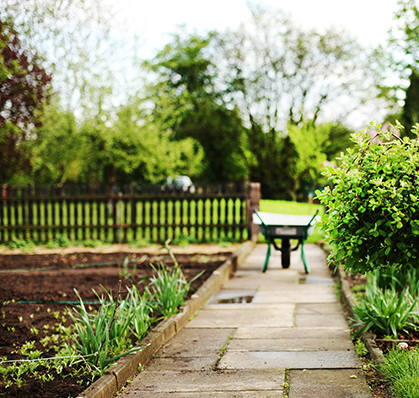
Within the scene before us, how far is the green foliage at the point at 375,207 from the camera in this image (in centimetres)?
327

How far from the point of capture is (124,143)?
14.0m

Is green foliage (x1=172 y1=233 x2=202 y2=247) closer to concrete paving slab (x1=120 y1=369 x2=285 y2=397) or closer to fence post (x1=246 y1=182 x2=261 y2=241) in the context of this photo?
fence post (x1=246 y1=182 x2=261 y2=241)

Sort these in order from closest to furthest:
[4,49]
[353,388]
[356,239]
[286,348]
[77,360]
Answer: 1. [353,388]
2. [356,239]
3. [77,360]
4. [286,348]
5. [4,49]

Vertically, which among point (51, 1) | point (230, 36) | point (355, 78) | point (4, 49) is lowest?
point (4, 49)

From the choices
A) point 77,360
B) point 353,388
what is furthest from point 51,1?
point 353,388

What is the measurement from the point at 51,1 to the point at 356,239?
767 cm

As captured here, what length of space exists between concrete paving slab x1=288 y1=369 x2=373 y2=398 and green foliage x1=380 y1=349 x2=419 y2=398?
0.17 m

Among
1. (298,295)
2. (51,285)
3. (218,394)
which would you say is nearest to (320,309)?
(298,295)

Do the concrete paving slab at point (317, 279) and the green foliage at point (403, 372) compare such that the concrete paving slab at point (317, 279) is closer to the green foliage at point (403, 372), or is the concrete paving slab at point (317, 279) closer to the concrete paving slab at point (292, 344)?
the concrete paving slab at point (292, 344)

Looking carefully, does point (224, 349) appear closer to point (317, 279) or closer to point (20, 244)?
point (317, 279)

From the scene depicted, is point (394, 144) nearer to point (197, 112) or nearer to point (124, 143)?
point (124, 143)

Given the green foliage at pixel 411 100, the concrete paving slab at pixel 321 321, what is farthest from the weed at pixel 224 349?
the green foliage at pixel 411 100

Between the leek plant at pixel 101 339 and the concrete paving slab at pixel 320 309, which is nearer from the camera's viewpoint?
the leek plant at pixel 101 339

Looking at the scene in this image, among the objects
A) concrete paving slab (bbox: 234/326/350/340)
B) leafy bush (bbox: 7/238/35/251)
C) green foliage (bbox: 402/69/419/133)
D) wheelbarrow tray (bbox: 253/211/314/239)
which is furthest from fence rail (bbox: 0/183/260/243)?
green foliage (bbox: 402/69/419/133)
